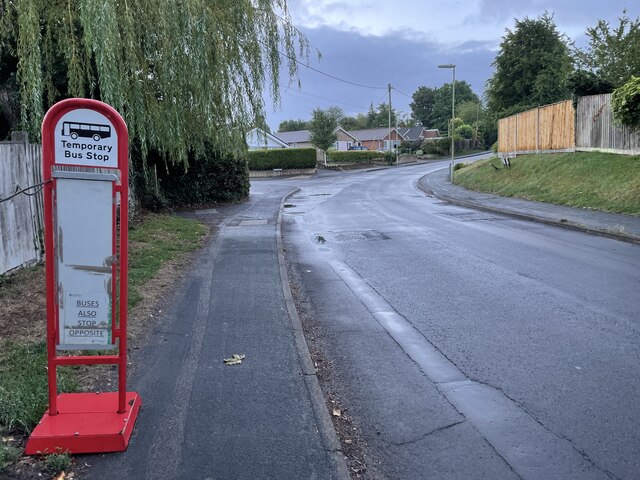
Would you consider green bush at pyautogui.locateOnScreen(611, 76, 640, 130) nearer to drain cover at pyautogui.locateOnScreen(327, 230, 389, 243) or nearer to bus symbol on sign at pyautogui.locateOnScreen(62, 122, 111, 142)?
drain cover at pyautogui.locateOnScreen(327, 230, 389, 243)

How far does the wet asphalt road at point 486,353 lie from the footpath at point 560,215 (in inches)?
55.9

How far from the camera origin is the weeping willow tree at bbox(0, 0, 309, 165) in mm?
8156

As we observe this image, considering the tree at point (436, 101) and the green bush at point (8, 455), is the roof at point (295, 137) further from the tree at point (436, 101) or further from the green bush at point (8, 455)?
the green bush at point (8, 455)

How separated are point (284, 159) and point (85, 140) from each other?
4718 centimetres

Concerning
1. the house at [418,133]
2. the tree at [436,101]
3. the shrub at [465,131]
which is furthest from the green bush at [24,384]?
the tree at [436,101]

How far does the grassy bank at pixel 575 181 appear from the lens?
16422 millimetres

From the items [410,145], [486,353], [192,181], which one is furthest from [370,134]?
[486,353]

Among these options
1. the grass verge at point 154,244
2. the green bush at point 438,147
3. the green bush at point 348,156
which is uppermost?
the green bush at point 438,147

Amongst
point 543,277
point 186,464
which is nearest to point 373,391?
point 186,464

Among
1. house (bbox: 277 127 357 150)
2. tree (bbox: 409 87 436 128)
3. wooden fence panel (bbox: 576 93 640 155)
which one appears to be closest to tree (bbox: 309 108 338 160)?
house (bbox: 277 127 357 150)

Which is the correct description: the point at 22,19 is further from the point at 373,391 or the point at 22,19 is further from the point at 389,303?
the point at 373,391

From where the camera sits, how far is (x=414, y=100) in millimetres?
136500

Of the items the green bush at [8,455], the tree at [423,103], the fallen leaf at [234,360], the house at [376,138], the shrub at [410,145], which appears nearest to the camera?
the green bush at [8,455]

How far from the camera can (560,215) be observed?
51.8 feet
